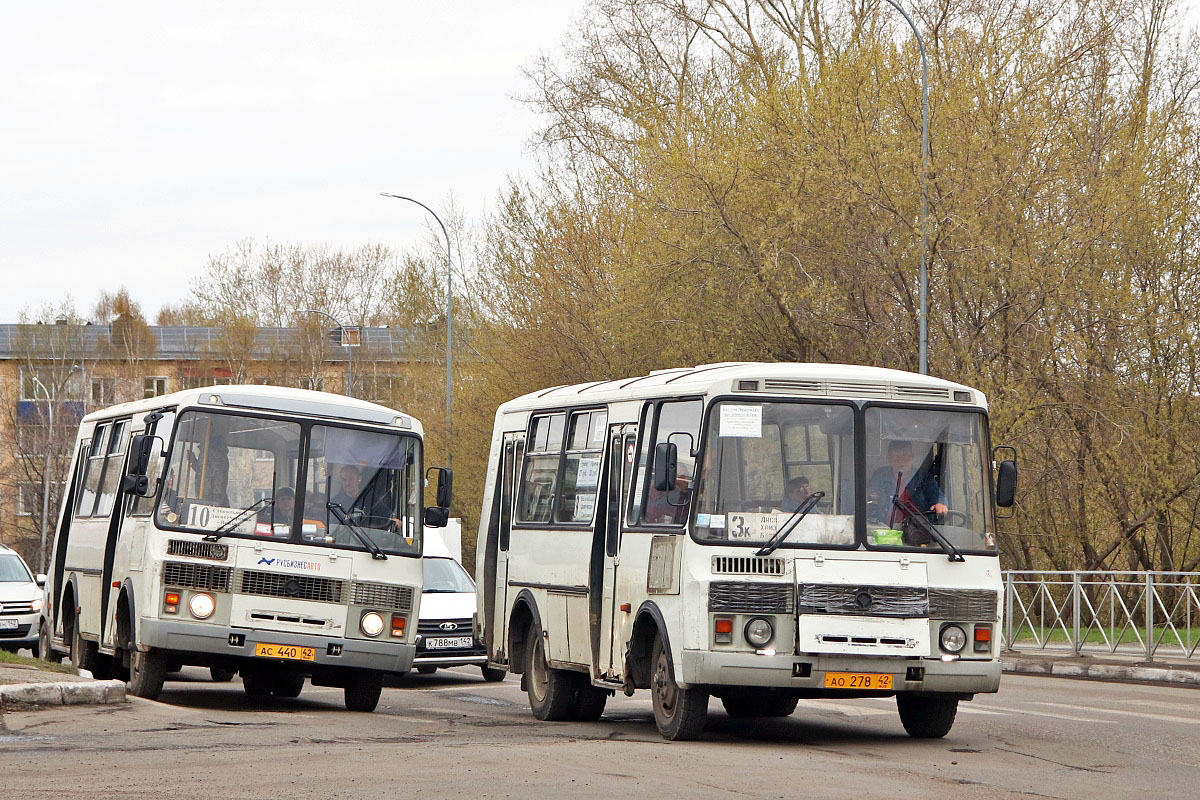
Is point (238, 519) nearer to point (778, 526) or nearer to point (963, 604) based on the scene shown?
point (778, 526)

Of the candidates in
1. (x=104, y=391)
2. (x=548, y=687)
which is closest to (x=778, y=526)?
(x=548, y=687)

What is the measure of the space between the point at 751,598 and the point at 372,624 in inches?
187

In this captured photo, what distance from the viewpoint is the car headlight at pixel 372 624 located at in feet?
52.9

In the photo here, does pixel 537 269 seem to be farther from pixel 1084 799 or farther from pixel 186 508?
pixel 1084 799

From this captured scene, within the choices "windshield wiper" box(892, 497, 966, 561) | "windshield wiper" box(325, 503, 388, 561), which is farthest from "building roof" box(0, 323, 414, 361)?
"windshield wiper" box(892, 497, 966, 561)

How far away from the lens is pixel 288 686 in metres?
18.8

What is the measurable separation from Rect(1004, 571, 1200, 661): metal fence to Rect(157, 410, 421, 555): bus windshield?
34.8ft

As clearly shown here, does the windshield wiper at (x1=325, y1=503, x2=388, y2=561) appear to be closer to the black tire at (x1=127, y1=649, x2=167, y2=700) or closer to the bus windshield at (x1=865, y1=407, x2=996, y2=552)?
the black tire at (x1=127, y1=649, x2=167, y2=700)

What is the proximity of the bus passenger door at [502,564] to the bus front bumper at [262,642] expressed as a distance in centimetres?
98

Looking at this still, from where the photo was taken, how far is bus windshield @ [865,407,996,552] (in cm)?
1295

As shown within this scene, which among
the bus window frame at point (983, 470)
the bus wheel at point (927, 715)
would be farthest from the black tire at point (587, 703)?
the bus window frame at point (983, 470)

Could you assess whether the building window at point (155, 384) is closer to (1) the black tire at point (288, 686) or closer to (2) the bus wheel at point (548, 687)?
(1) the black tire at point (288, 686)

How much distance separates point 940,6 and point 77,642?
21.7 m

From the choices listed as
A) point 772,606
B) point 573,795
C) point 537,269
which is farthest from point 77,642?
point 537,269
